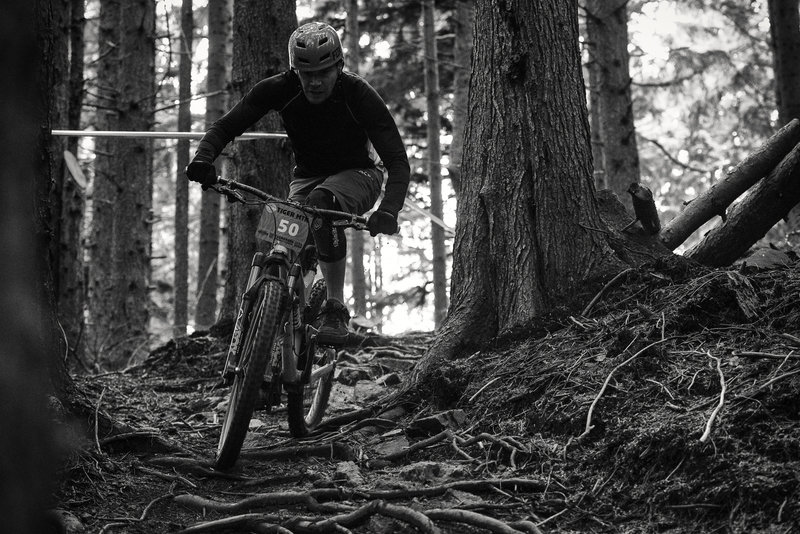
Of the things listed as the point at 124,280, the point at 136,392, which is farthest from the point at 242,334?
the point at 124,280

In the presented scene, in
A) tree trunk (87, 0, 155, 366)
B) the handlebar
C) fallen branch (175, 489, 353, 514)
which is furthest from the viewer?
tree trunk (87, 0, 155, 366)

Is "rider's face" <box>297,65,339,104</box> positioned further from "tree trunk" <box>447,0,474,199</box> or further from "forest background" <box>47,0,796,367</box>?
"tree trunk" <box>447,0,474,199</box>

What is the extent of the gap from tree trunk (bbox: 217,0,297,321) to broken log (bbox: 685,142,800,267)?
161 inches

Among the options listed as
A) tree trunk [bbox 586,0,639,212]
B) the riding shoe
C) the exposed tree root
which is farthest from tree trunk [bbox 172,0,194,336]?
the exposed tree root

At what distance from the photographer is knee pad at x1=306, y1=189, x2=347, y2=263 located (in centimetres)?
497

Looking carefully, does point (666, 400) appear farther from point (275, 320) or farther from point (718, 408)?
point (275, 320)

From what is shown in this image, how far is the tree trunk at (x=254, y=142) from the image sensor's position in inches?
315

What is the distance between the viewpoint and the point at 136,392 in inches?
271

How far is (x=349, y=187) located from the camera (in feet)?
17.6

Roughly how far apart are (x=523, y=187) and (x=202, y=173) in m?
2.18

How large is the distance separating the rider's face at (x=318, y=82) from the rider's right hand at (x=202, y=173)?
90 centimetres

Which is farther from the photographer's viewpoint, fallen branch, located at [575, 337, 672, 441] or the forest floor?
fallen branch, located at [575, 337, 672, 441]

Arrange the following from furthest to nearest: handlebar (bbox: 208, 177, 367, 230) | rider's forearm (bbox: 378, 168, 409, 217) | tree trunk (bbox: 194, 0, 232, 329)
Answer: tree trunk (bbox: 194, 0, 232, 329) → rider's forearm (bbox: 378, 168, 409, 217) → handlebar (bbox: 208, 177, 367, 230)

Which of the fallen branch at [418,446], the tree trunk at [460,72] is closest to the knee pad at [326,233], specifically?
the fallen branch at [418,446]
